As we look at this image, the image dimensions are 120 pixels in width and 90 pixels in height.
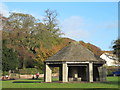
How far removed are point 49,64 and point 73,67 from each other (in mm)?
4435

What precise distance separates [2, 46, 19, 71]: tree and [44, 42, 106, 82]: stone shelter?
96.0 ft

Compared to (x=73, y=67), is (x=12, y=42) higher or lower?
higher

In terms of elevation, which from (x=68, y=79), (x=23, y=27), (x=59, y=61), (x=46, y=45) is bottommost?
(x=68, y=79)

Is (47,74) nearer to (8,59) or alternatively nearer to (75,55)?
(75,55)

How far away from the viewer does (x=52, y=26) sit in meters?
92.5

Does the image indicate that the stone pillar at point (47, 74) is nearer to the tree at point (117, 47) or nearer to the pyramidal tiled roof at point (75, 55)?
the pyramidal tiled roof at point (75, 55)

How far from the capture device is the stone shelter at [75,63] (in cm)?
3800

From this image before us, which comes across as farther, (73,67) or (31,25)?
(31,25)

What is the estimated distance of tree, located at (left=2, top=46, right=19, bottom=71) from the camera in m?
67.2

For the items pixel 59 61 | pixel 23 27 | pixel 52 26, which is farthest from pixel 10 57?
pixel 59 61

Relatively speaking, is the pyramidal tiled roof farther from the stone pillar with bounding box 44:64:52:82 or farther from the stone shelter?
the stone pillar with bounding box 44:64:52:82

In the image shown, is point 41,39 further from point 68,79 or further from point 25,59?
point 68,79

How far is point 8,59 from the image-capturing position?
68.5 m

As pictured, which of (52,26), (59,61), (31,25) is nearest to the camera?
(59,61)
